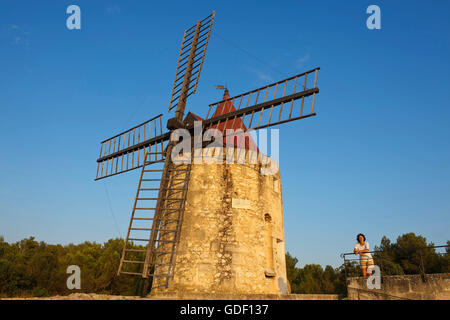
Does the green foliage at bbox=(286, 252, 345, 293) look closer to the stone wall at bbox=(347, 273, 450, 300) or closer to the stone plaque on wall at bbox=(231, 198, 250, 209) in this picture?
the stone plaque on wall at bbox=(231, 198, 250, 209)

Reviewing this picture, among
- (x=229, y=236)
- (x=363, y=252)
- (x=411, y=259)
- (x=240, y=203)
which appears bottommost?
(x=411, y=259)

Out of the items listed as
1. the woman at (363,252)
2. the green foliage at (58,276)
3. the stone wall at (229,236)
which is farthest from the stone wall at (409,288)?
the green foliage at (58,276)

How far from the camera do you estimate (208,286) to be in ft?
27.1

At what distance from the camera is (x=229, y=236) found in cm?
873

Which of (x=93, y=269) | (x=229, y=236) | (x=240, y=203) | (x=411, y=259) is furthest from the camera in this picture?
(x=411, y=259)

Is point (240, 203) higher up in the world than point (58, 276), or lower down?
higher up

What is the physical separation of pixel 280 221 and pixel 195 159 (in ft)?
11.3

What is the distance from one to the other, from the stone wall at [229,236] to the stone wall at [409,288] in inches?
113

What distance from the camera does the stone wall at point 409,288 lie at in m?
6.07

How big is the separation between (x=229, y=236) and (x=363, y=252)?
136 inches

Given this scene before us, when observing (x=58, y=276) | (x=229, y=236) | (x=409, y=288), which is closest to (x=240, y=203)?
(x=229, y=236)

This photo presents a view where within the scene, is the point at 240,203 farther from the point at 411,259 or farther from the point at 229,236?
the point at 411,259
